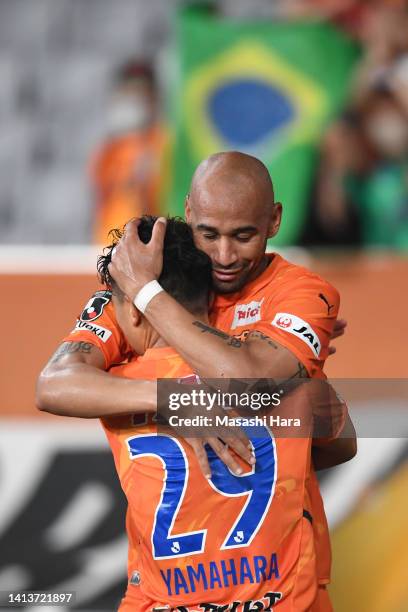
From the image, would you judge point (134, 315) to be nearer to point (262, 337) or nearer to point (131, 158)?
point (262, 337)

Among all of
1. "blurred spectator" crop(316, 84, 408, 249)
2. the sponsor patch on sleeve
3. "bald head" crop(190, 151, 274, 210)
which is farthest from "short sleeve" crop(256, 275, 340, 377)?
"blurred spectator" crop(316, 84, 408, 249)

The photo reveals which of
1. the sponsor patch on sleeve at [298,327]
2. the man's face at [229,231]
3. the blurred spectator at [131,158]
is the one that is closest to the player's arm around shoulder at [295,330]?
the sponsor patch on sleeve at [298,327]

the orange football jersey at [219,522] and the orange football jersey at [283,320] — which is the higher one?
the orange football jersey at [283,320]

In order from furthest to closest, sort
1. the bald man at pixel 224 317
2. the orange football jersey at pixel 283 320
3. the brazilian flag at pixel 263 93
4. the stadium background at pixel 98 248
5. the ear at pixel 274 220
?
the brazilian flag at pixel 263 93 < the stadium background at pixel 98 248 < the ear at pixel 274 220 < the orange football jersey at pixel 283 320 < the bald man at pixel 224 317

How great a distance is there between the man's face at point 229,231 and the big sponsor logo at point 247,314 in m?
0.05

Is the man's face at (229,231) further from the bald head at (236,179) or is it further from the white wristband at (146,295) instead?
the white wristband at (146,295)

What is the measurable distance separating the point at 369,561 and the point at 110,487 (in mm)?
1093

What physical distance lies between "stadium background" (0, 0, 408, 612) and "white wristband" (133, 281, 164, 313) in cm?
178

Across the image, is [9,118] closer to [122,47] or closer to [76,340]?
[122,47]

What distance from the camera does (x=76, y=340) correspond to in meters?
2.69

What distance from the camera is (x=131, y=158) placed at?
31.7 feet

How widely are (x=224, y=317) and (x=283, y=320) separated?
0.22 m

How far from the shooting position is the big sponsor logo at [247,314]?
2.73 meters

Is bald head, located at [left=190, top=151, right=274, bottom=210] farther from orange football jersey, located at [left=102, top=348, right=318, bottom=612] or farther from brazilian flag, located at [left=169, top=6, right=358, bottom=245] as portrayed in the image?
brazilian flag, located at [left=169, top=6, right=358, bottom=245]
